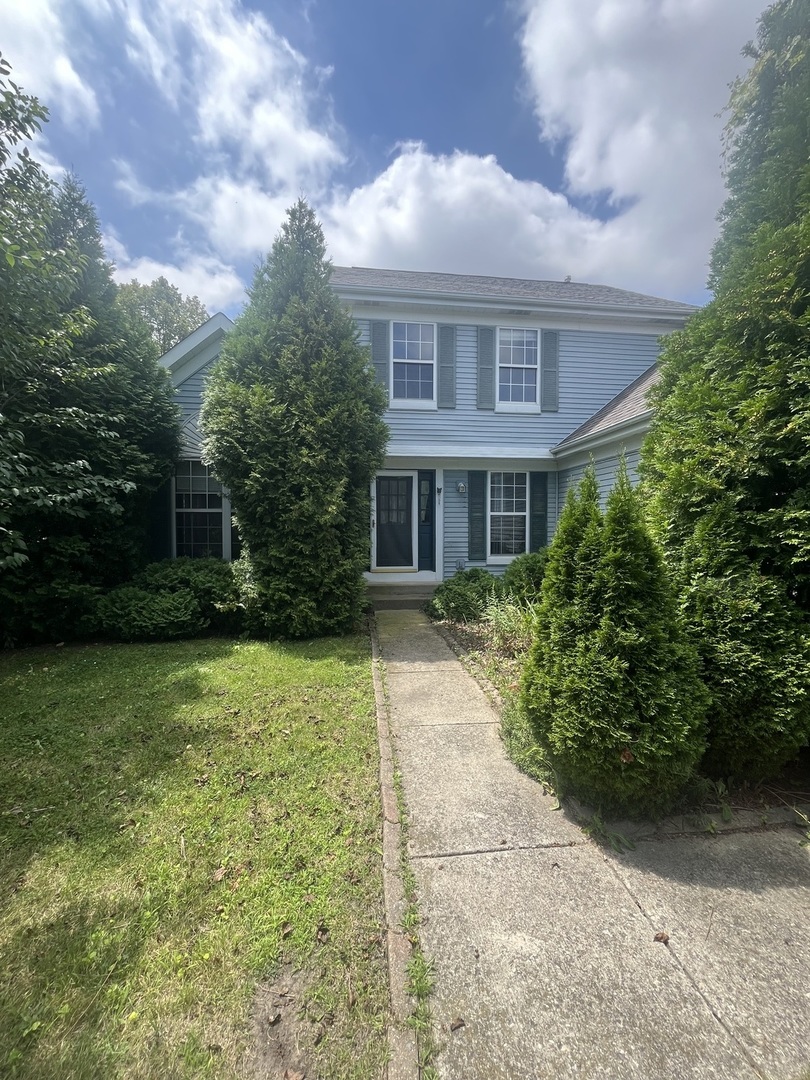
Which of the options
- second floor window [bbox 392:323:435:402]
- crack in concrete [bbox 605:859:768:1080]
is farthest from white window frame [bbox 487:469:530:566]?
crack in concrete [bbox 605:859:768:1080]

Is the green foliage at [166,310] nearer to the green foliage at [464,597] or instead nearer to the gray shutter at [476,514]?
the gray shutter at [476,514]

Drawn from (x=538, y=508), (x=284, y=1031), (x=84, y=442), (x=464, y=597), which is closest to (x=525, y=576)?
(x=464, y=597)

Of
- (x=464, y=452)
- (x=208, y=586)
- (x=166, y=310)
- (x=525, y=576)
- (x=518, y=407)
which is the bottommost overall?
(x=208, y=586)

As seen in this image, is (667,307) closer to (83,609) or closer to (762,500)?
(762,500)

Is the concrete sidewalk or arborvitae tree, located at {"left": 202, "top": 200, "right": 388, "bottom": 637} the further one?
arborvitae tree, located at {"left": 202, "top": 200, "right": 388, "bottom": 637}

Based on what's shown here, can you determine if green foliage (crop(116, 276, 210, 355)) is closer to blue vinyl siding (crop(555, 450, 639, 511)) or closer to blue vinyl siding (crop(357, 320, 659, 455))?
blue vinyl siding (crop(357, 320, 659, 455))

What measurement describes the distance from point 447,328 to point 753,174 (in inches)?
268

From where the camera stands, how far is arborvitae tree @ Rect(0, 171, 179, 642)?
5980 millimetres

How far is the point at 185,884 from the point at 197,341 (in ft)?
31.3

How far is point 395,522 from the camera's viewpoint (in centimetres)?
1006

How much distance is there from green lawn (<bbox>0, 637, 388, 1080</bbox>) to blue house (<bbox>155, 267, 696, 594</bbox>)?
5.68 meters

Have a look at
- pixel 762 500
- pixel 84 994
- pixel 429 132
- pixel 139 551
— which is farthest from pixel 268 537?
pixel 429 132

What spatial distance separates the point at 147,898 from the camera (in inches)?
85.5

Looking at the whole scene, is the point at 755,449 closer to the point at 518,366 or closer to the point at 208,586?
the point at 208,586
